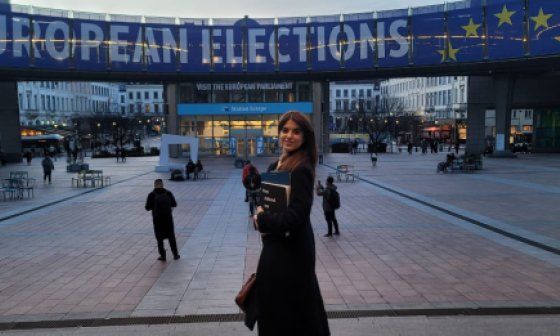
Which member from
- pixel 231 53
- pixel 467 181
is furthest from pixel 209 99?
pixel 467 181

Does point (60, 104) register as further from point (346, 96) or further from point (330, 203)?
point (330, 203)

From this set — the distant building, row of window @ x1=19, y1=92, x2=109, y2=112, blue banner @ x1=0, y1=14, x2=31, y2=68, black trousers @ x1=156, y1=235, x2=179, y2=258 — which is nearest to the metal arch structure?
blue banner @ x1=0, y1=14, x2=31, y2=68

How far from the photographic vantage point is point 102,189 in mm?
22484

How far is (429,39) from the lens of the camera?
39.6m

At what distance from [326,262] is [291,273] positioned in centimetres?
624

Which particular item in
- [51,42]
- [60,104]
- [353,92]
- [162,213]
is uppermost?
[353,92]

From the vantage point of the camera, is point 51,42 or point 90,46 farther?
point 90,46

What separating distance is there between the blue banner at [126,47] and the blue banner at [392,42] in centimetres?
1984

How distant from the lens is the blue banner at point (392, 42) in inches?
1586

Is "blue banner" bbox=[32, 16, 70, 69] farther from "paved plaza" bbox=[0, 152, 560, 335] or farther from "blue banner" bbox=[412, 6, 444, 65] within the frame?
"blue banner" bbox=[412, 6, 444, 65]

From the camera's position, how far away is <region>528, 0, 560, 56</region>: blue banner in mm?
34906

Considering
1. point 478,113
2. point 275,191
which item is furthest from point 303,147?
point 478,113

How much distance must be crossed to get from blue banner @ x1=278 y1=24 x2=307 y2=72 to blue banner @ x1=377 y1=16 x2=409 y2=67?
20.7 feet

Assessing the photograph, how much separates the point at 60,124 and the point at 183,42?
50229mm
